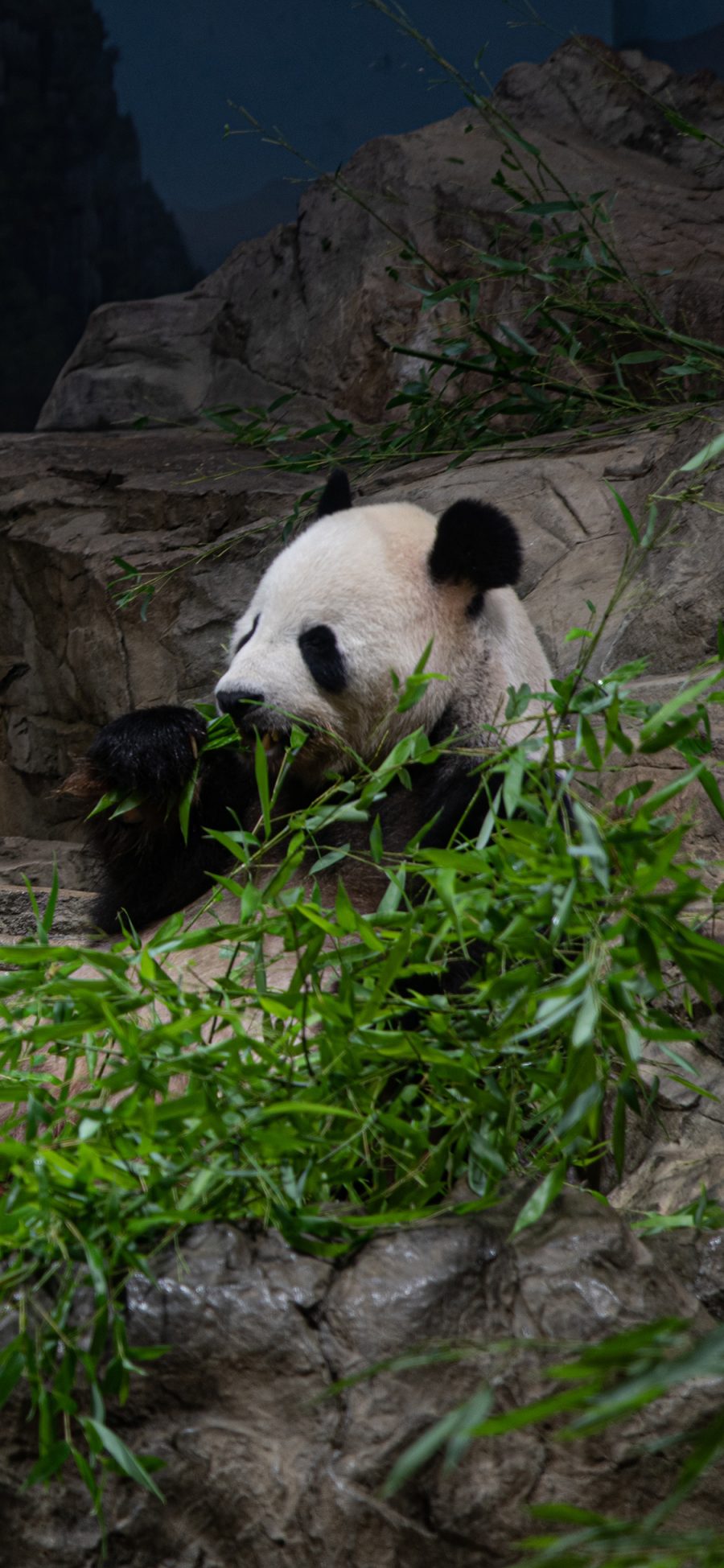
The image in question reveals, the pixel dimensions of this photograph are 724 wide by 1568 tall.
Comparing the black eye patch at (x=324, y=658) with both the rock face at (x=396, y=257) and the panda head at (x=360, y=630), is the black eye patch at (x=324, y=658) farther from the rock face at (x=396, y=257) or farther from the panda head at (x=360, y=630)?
the rock face at (x=396, y=257)

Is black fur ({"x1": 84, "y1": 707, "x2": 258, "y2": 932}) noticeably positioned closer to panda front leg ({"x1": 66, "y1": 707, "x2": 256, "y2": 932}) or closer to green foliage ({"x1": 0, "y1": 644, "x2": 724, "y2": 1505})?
panda front leg ({"x1": 66, "y1": 707, "x2": 256, "y2": 932})

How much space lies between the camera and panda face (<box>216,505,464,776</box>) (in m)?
2.07

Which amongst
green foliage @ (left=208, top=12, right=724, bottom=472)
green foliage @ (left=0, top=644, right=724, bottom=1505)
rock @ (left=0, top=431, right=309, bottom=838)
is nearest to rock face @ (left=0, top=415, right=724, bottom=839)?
rock @ (left=0, top=431, right=309, bottom=838)

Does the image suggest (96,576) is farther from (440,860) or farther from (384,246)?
(440,860)

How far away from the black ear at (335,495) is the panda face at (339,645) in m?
0.26

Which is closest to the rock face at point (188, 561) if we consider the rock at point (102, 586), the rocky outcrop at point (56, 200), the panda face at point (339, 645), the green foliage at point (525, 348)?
the rock at point (102, 586)

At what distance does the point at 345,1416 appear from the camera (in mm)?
1221

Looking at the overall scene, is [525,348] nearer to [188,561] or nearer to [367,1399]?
[188,561]

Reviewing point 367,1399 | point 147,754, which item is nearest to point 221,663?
point 147,754

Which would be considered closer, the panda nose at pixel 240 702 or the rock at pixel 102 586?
the panda nose at pixel 240 702

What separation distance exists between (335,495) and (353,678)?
→ 55cm

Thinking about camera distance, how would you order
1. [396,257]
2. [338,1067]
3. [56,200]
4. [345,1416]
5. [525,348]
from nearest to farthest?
1. [345,1416]
2. [338,1067]
3. [525,348]
4. [396,257]
5. [56,200]

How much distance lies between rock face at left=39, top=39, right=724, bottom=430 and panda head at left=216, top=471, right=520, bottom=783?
1.82 m

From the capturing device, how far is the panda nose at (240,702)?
2.04 meters
